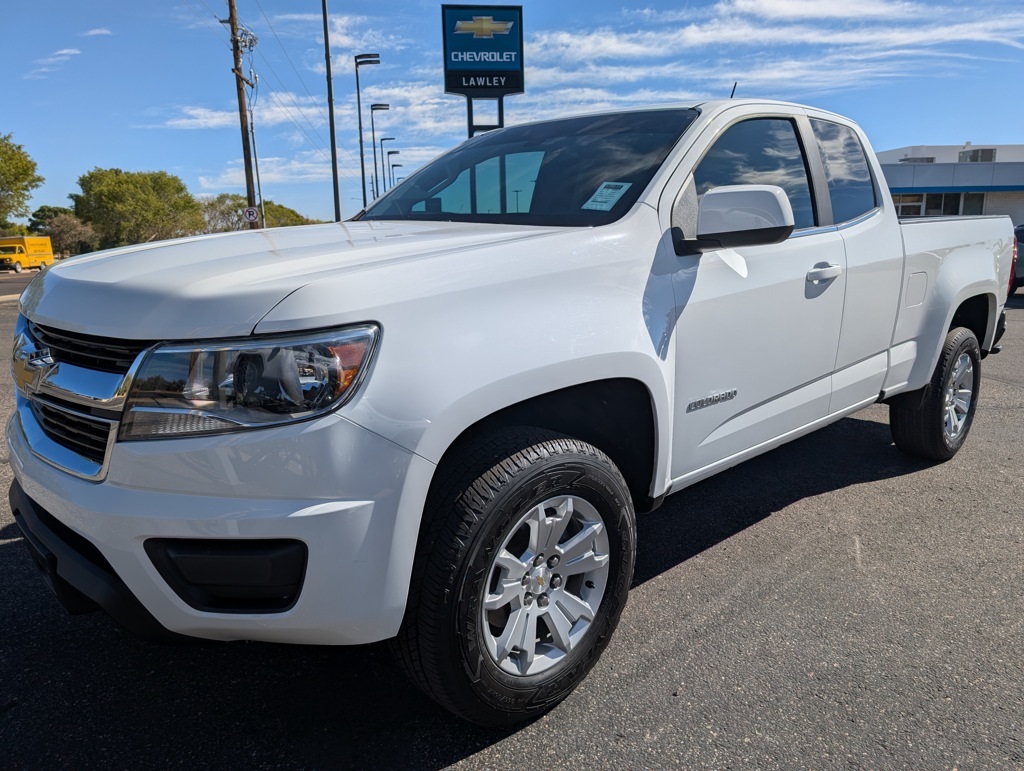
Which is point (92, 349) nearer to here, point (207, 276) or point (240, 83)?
point (207, 276)

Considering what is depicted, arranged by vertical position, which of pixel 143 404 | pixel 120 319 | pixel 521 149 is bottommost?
pixel 143 404

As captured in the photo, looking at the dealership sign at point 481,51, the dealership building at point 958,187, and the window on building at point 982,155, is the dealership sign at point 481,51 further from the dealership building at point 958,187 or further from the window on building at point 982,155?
the window on building at point 982,155

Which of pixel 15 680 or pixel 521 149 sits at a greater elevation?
pixel 521 149

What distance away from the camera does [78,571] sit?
1.92 meters

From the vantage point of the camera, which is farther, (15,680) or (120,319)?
(15,680)

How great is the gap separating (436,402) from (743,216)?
1301 millimetres

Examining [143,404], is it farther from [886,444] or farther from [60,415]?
[886,444]

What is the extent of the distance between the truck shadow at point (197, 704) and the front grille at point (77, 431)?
56 cm

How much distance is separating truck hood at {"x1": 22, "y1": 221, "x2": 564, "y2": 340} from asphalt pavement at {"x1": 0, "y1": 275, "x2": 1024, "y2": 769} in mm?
862

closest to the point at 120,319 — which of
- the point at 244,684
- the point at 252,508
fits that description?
the point at 252,508

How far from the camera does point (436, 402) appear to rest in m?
1.84

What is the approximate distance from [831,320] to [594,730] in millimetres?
2000

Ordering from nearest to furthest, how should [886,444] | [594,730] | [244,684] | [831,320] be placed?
[594,730] → [244,684] → [831,320] → [886,444]

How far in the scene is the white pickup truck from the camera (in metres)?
1.75
